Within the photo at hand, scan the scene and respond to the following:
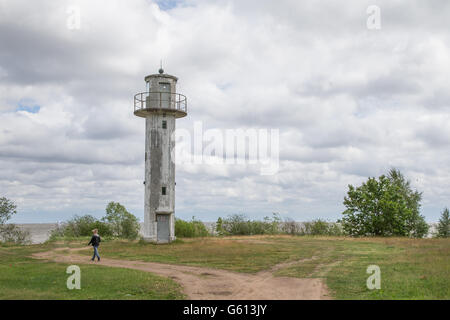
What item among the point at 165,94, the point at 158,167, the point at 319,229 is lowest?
the point at 319,229

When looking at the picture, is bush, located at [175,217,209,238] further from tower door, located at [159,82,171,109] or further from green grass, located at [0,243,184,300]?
green grass, located at [0,243,184,300]

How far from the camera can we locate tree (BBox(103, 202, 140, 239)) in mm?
40281

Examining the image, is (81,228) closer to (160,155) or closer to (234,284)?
(160,155)

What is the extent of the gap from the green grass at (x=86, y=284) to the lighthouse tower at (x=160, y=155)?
11830 mm

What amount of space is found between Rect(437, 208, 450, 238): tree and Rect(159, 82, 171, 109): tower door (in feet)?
112

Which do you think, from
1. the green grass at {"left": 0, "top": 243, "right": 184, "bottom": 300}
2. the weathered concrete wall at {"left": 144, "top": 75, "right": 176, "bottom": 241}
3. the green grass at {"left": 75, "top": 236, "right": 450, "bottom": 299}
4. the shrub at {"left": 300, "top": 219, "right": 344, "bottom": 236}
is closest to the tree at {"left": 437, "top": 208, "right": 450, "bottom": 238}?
the shrub at {"left": 300, "top": 219, "right": 344, "bottom": 236}

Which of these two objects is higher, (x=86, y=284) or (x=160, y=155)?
(x=160, y=155)

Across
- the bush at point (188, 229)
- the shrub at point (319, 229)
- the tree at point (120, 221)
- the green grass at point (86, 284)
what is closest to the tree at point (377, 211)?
the shrub at point (319, 229)

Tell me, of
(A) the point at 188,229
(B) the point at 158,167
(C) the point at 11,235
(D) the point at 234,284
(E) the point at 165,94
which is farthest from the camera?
(A) the point at 188,229

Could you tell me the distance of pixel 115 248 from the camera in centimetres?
2931

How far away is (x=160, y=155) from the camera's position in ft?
106

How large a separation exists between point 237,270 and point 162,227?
1403cm

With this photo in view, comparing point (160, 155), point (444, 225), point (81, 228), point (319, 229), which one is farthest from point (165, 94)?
point (444, 225)
